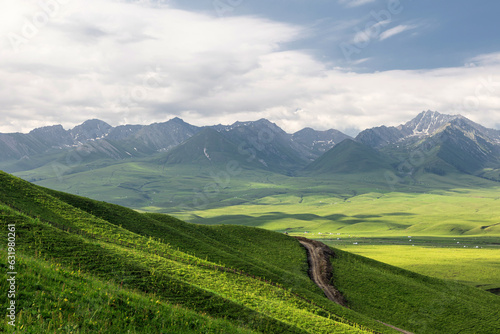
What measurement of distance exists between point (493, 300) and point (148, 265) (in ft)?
297

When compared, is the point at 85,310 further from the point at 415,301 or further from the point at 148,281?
the point at 415,301

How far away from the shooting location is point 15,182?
71750 mm

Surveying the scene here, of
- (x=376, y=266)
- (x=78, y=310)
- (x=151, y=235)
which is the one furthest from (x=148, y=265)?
(x=376, y=266)

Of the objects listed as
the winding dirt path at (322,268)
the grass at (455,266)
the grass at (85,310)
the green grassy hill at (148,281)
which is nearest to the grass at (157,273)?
the green grassy hill at (148,281)

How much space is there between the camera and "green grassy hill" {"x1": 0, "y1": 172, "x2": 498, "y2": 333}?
25.3 m

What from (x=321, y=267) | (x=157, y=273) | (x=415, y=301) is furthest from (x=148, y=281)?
(x=415, y=301)

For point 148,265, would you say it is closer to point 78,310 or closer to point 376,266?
point 78,310

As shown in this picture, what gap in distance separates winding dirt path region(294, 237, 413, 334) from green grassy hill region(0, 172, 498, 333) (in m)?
2.63

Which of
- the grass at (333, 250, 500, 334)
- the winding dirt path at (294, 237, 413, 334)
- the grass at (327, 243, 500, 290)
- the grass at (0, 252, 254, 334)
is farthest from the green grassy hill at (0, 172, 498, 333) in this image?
the grass at (327, 243, 500, 290)

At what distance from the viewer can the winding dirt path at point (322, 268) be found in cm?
7353

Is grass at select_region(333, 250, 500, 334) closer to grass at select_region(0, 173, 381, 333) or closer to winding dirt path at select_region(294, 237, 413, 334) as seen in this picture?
winding dirt path at select_region(294, 237, 413, 334)

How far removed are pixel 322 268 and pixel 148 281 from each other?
59.9m

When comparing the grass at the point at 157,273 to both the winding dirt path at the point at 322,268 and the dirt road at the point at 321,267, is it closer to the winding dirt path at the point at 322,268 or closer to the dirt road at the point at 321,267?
the dirt road at the point at 321,267

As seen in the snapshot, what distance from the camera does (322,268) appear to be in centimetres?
8881
